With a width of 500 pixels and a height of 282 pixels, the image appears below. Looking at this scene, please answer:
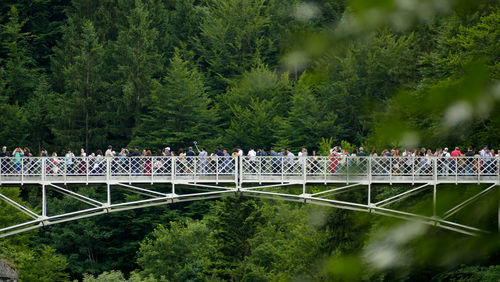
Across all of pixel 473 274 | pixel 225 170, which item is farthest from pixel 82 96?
pixel 473 274

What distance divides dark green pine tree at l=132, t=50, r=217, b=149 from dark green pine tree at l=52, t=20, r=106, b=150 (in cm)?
314

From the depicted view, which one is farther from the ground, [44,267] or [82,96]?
[82,96]

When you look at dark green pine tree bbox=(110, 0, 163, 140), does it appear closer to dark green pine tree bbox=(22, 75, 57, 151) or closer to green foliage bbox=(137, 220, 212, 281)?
dark green pine tree bbox=(22, 75, 57, 151)

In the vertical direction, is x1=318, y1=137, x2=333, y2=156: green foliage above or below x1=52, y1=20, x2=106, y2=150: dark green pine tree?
below

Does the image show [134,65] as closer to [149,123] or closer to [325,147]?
[149,123]

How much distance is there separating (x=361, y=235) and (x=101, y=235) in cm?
4794

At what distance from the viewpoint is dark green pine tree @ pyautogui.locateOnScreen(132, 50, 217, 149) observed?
175 ft

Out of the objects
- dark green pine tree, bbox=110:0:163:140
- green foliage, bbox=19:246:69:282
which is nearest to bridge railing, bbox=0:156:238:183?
green foliage, bbox=19:246:69:282

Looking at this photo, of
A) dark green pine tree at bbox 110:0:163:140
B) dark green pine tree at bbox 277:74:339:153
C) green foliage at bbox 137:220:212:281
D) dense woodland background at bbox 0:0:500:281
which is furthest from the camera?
dark green pine tree at bbox 110:0:163:140

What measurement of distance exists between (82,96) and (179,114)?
6.86 metres

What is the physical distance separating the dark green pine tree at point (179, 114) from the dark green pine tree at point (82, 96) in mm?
3135

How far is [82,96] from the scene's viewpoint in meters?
56.6

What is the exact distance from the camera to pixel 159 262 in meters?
43.8

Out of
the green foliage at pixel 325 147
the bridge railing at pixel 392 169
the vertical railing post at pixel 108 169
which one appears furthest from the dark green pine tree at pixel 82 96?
the bridge railing at pixel 392 169
